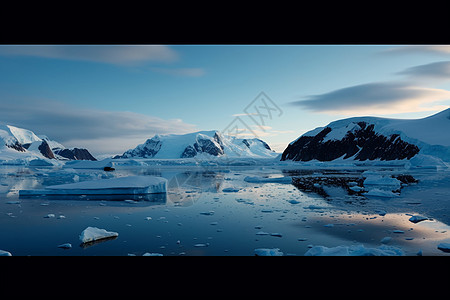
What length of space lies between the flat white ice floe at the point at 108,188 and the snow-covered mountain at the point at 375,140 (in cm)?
4619

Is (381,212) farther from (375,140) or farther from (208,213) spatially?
(375,140)

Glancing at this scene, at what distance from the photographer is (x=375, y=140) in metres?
70.5

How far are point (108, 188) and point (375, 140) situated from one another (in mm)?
70997

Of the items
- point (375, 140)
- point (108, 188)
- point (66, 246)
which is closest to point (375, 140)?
point (375, 140)

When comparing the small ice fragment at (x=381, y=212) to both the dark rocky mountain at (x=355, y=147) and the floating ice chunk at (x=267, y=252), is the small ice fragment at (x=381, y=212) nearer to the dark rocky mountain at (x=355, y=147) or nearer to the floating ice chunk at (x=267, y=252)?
the floating ice chunk at (x=267, y=252)

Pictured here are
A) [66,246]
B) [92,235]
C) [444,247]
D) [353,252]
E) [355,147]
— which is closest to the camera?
[353,252]

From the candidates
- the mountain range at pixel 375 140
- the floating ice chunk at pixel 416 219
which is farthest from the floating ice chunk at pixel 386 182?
the mountain range at pixel 375 140
